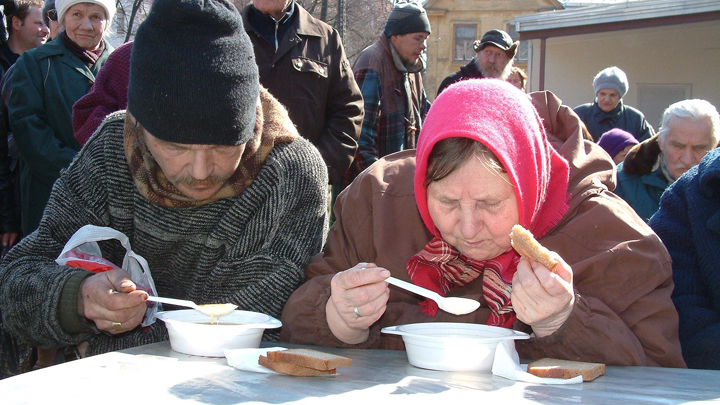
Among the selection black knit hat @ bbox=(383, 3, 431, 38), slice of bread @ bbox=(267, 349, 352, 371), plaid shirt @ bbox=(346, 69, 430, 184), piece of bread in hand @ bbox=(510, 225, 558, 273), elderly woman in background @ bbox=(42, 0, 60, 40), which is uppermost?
black knit hat @ bbox=(383, 3, 431, 38)

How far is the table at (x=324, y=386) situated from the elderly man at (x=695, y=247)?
0.44 meters

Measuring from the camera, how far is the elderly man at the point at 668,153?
400 cm

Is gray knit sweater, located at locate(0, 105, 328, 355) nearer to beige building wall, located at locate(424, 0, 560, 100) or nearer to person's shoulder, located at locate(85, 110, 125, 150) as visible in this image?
person's shoulder, located at locate(85, 110, 125, 150)

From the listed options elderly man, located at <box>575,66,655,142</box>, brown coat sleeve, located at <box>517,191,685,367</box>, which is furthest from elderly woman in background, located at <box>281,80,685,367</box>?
elderly man, located at <box>575,66,655,142</box>

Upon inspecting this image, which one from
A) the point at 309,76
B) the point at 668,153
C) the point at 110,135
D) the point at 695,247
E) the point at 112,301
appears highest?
the point at 309,76

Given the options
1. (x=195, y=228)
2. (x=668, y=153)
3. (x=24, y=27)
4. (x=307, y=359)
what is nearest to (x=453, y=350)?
(x=307, y=359)

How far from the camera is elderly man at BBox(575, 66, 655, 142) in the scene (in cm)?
670

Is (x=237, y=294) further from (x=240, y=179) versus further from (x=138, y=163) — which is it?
(x=138, y=163)

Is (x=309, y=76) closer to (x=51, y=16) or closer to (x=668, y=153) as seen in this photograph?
(x=51, y=16)

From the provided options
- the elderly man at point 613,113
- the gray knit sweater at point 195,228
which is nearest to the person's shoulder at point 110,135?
the gray knit sweater at point 195,228

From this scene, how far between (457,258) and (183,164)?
0.84 meters

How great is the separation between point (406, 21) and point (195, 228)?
310 cm

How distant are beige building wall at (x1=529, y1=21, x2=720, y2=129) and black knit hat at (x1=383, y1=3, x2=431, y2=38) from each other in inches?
306

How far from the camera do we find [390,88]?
4.70 m
